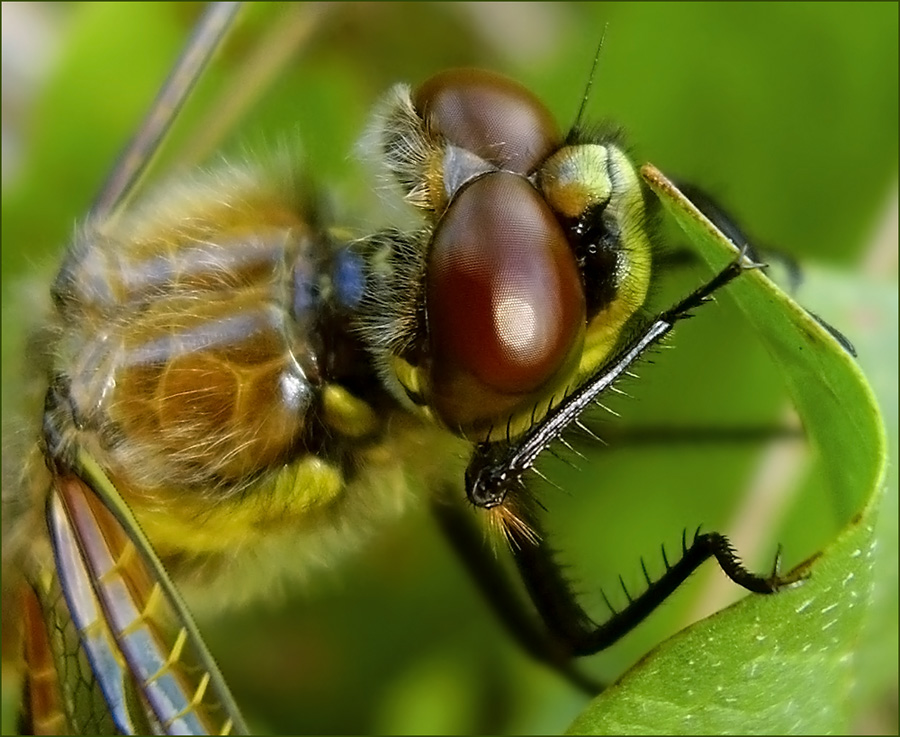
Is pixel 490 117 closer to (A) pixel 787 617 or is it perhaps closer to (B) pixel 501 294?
(B) pixel 501 294

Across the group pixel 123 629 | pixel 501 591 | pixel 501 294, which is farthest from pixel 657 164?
pixel 123 629

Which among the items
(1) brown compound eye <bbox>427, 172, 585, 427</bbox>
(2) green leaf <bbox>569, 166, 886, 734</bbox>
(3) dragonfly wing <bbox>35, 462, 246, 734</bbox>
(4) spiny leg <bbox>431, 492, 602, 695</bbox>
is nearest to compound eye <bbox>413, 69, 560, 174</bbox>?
(1) brown compound eye <bbox>427, 172, 585, 427</bbox>

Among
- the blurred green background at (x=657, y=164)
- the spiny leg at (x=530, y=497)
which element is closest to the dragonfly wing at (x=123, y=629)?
the spiny leg at (x=530, y=497)

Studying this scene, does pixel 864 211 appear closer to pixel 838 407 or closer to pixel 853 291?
pixel 853 291

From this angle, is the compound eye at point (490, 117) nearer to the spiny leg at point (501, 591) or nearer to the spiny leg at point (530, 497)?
the spiny leg at point (530, 497)

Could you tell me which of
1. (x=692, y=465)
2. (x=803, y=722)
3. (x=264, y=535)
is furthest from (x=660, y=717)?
(x=692, y=465)

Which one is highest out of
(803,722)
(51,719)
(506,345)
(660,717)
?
(506,345)
